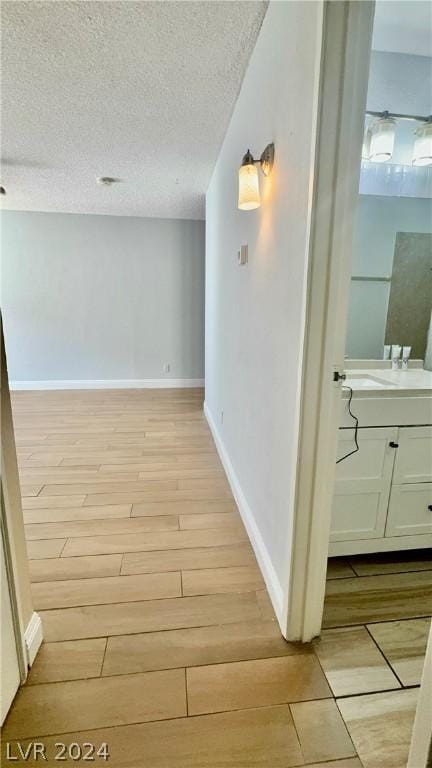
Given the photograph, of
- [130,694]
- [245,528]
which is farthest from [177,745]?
[245,528]

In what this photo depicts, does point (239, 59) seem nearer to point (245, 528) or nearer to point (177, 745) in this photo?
point (245, 528)

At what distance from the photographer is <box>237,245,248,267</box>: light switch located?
6.46ft

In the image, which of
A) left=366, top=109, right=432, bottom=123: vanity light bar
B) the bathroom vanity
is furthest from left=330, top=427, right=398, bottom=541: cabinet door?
left=366, top=109, right=432, bottom=123: vanity light bar

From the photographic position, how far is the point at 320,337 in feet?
3.64

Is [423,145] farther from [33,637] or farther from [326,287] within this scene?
[33,637]

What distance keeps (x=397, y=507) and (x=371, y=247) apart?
1449mm

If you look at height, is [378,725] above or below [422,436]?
below

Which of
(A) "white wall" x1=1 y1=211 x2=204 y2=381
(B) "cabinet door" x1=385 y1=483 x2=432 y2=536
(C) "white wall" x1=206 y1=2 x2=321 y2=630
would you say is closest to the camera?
(C) "white wall" x1=206 y1=2 x2=321 y2=630

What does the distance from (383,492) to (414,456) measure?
22cm

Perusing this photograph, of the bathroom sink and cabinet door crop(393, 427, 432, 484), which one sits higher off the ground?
the bathroom sink

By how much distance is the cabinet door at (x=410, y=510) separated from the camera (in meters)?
1.67

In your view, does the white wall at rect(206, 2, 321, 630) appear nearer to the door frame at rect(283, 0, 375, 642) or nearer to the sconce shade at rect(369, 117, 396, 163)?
the door frame at rect(283, 0, 375, 642)

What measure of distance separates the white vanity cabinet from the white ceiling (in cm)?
185

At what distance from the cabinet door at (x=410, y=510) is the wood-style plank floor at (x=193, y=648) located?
20cm
